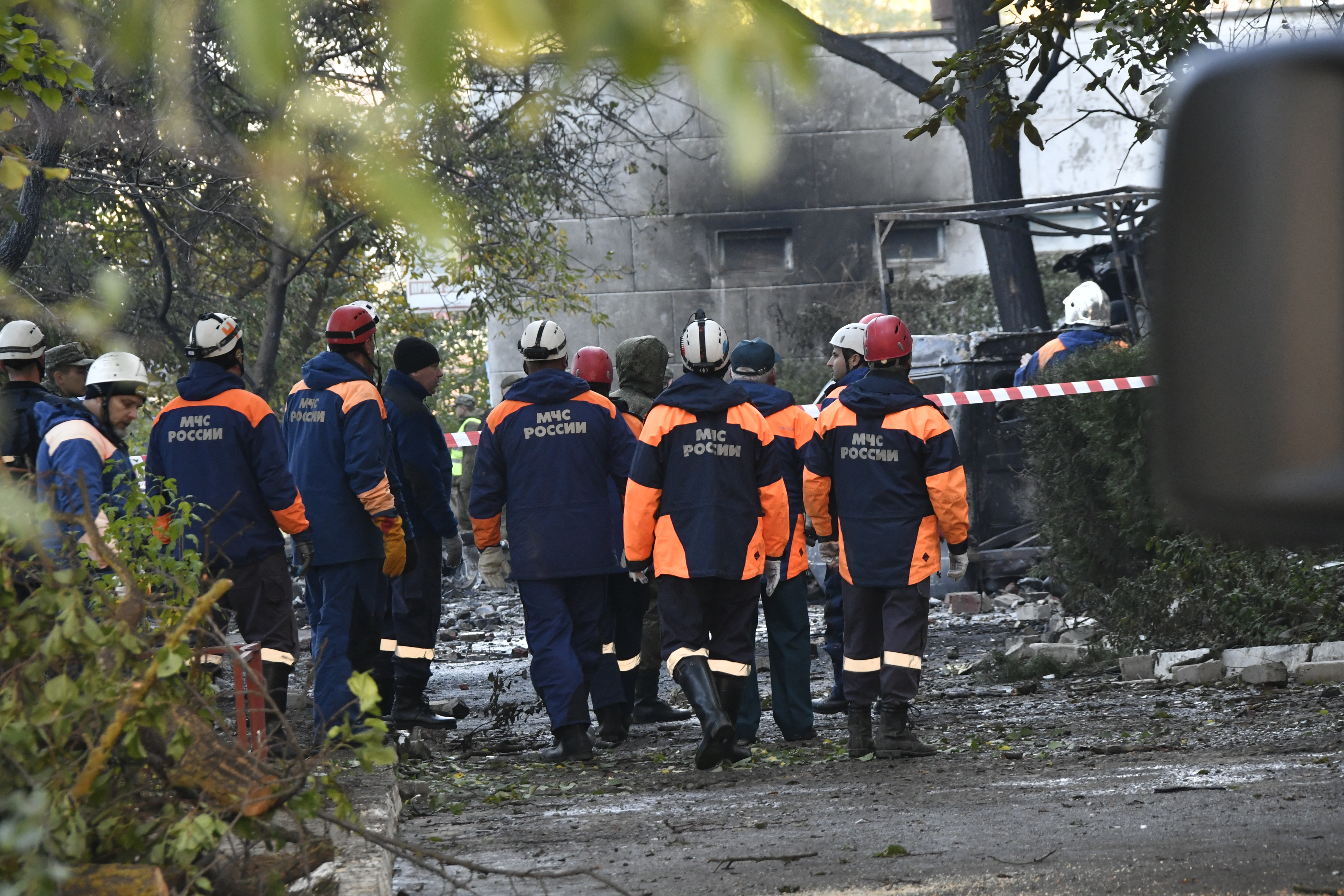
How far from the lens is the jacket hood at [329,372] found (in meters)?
7.30

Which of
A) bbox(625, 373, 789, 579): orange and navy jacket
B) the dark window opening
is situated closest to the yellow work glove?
bbox(625, 373, 789, 579): orange and navy jacket

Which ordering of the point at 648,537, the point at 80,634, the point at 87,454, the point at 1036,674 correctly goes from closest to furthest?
the point at 80,634 < the point at 87,454 < the point at 648,537 < the point at 1036,674

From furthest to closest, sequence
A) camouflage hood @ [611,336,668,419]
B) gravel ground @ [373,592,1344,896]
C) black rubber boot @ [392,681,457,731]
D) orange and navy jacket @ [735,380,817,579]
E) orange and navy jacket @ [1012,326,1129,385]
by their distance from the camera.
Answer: orange and navy jacket @ [1012,326,1129,385]
camouflage hood @ [611,336,668,419]
black rubber boot @ [392,681,457,731]
orange and navy jacket @ [735,380,817,579]
gravel ground @ [373,592,1344,896]

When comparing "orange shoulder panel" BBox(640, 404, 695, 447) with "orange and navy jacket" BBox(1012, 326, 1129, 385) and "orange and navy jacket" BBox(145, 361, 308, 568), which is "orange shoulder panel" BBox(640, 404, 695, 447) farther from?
"orange and navy jacket" BBox(1012, 326, 1129, 385)

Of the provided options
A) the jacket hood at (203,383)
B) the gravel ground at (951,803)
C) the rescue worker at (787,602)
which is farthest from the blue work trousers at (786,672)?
the jacket hood at (203,383)

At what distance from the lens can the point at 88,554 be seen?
497 centimetres

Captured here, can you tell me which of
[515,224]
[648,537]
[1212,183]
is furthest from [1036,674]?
[1212,183]

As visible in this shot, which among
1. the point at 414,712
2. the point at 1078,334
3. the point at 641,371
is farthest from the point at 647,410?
the point at 1078,334

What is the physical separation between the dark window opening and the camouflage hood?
14.4 meters

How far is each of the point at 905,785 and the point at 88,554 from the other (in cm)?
306

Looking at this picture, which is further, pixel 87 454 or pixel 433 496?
pixel 433 496

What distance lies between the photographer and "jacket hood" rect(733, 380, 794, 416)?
311 inches

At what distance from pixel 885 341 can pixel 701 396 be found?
0.87m

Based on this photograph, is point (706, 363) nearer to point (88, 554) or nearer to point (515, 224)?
point (88, 554)
